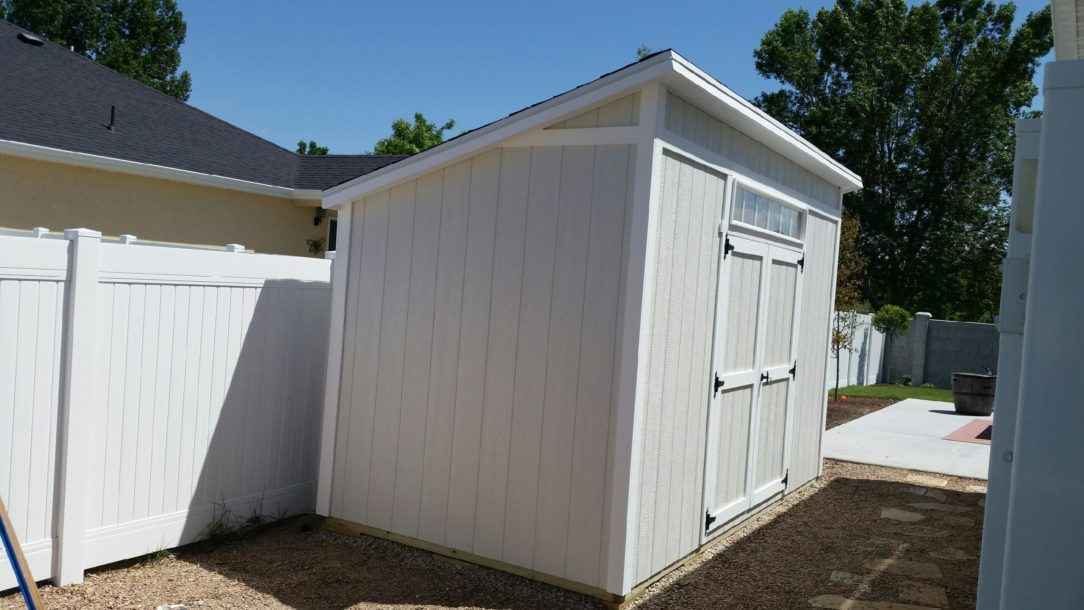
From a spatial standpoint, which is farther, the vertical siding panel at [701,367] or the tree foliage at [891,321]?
the tree foliage at [891,321]

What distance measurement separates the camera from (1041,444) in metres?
1.48

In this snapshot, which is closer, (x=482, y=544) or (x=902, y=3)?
(x=482, y=544)

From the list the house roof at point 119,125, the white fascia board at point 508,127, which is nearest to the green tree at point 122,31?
the house roof at point 119,125

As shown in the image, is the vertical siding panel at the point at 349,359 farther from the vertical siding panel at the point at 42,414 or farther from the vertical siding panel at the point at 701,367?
the vertical siding panel at the point at 701,367

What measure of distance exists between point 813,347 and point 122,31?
35.1 meters

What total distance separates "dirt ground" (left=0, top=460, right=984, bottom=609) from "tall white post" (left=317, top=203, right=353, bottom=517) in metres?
Result: 0.27

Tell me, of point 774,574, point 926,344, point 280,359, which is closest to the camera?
point 774,574

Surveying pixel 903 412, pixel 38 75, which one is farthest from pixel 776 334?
pixel 38 75

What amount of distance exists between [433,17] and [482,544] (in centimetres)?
2410

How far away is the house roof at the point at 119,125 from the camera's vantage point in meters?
10.1

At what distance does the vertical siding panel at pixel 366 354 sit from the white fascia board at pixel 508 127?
0.16 m

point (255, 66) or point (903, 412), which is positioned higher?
point (255, 66)

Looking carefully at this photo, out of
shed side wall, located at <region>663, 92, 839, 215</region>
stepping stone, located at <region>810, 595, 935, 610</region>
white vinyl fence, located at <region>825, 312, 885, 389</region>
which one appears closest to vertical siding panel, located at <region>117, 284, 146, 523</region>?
shed side wall, located at <region>663, 92, 839, 215</region>

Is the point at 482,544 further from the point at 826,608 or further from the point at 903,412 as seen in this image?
the point at 903,412
